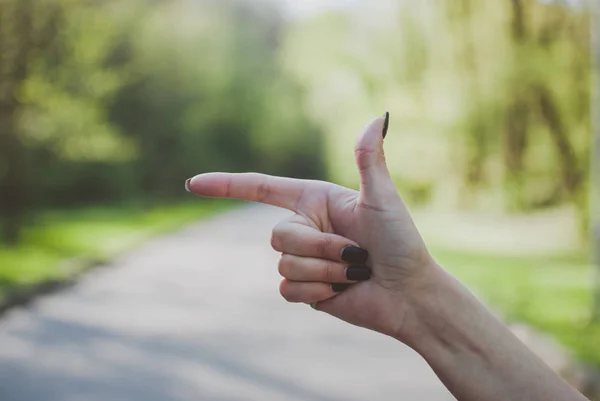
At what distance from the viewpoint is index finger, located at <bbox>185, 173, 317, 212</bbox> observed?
1039mm

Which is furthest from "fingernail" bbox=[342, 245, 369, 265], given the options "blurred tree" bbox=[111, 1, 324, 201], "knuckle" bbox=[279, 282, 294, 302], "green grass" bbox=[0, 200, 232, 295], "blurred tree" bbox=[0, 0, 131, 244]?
"blurred tree" bbox=[111, 1, 324, 201]

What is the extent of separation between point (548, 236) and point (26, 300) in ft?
17.7

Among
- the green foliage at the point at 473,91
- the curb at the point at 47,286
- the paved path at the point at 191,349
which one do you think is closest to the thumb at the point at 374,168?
the paved path at the point at 191,349

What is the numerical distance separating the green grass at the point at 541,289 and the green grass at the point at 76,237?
318cm

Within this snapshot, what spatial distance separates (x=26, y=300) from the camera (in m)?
4.38

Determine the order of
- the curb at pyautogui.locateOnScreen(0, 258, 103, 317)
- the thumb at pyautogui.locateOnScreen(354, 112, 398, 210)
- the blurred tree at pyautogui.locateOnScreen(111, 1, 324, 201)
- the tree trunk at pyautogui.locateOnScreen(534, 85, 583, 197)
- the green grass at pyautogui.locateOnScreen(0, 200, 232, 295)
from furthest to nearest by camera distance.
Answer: the blurred tree at pyautogui.locateOnScreen(111, 1, 324, 201), the tree trunk at pyautogui.locateOnScreen(534, 85, 583, 197), the green grass at pyautogui.locateOnScreen(0, 200, 232, 295), the curb at pyautogui.locateOnScreen(0, 258, 103, 317), the thumb at pyautogui.locateOnScreen(354, 112, 398, 210)

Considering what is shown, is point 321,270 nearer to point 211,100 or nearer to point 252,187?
point 252,187

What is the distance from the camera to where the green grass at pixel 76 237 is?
5.28 meters

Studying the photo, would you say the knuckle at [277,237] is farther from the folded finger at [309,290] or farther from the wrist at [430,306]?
the wrist at [430,306]

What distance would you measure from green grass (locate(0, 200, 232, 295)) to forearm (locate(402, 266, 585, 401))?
13.1ft

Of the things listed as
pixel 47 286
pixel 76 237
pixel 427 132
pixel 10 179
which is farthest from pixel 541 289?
pixel 10 179

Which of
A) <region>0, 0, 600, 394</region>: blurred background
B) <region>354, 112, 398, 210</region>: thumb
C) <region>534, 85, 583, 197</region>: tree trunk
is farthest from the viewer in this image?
<region>534, 85, 583, 197</region>: tree trunk

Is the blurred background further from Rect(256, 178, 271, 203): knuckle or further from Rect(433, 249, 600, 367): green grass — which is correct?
Rect(256, 178, 271, 203): knuckle

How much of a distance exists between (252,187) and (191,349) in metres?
2.47
